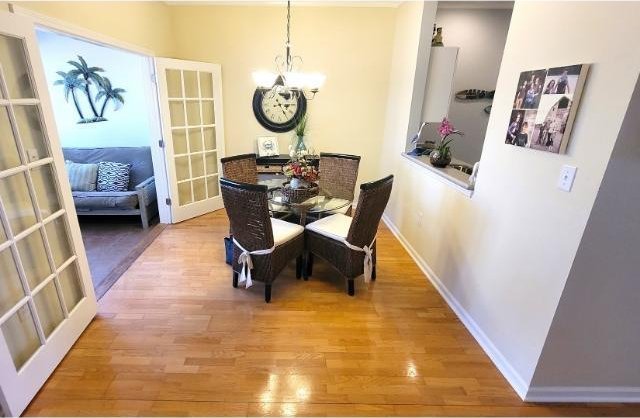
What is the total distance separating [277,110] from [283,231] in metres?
2.24

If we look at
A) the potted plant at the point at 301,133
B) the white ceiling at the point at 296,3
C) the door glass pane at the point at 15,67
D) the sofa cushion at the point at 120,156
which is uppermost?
the white ceiling at the point at 296,3

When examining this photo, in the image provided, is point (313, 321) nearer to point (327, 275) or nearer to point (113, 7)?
point (327, 275)

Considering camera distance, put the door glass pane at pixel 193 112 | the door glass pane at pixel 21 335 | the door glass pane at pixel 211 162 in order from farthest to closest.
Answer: the door glass pane at pixel 211 162 → the door glass pane at pixel 193 112 → the door glass pane at pixel 21 335

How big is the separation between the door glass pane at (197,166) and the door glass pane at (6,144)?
230 cm

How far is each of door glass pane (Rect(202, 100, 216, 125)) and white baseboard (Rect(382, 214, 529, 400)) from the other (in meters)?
2.92

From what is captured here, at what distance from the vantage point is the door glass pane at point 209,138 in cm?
379

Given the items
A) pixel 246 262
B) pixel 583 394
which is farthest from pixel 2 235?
pixel 583 394

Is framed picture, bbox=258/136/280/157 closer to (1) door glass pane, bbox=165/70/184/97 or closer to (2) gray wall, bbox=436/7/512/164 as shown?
(1) door glass pane, bbox=165/70/184/97

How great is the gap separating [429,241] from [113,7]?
3.32 metres

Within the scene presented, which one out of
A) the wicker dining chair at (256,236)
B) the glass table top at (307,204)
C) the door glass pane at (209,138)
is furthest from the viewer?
the door glass pane at (209,138)

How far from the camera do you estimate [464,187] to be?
6.97 ft

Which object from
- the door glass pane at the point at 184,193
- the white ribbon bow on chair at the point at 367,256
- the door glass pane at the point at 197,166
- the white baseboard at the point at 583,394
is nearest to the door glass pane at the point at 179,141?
the door glass pane at the point at 197,166

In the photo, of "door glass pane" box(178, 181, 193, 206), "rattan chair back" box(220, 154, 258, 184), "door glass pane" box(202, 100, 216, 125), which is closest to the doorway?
"door glass pane" box(178, 181, 193, 206)

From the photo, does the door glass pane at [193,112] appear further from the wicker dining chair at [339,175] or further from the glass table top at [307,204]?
the wicker dining chair at [339,175]
